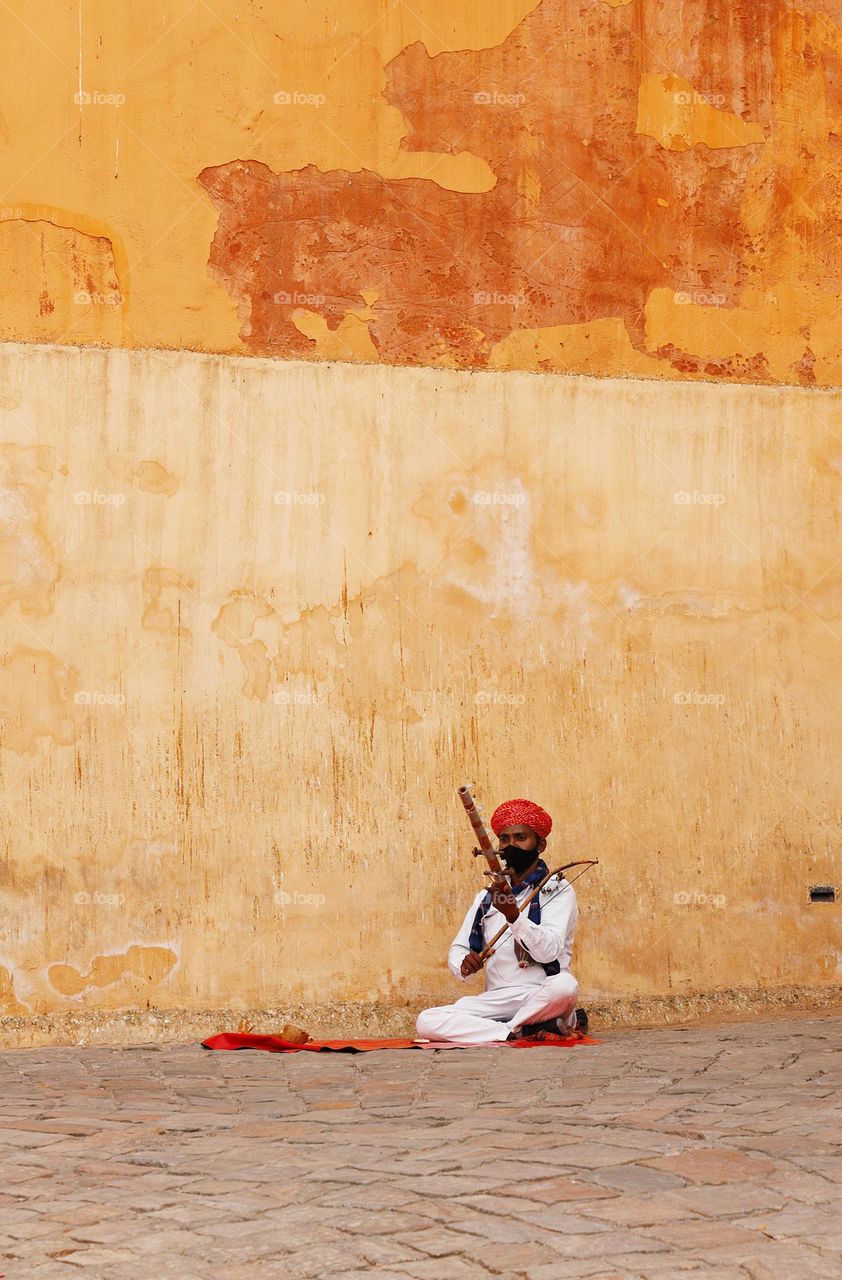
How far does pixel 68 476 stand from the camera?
7.74 metres

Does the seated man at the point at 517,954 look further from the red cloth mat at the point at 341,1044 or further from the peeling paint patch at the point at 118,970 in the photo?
the peeling paint patch at the point at 118,970

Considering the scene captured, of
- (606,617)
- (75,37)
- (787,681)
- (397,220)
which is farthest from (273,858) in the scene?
(75,37)

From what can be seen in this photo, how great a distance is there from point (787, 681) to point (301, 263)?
3.33 metres

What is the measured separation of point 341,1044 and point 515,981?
0.89 meters

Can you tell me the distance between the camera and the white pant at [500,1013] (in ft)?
23.3

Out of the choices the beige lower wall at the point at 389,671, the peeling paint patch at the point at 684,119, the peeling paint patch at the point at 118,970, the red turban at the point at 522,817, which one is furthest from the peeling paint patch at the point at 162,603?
the peeling paint patch at the point at 684,119

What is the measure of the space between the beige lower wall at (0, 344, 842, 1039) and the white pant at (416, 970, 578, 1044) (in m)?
0.53

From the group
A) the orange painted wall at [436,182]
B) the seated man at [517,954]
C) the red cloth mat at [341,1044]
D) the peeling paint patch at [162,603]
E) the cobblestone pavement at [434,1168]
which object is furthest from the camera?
the orange painted wall at [436,182]

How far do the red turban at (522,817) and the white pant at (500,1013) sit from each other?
2.32ft

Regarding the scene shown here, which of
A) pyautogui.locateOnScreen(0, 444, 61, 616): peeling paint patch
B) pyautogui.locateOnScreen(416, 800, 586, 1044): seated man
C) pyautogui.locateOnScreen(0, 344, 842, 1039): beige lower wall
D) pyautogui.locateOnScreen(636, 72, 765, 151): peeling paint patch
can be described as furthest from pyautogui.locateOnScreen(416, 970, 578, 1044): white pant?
pyautogui.locateOnScreen(636, 72, 765, 151): peeling paint patch

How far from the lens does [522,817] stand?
296 inches

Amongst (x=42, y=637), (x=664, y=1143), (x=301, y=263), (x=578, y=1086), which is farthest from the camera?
(x=301, y=263)

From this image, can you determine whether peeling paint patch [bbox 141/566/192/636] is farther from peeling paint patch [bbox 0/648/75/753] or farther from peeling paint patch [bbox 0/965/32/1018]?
peeling paint patch [bbox 0/965/32/1018]

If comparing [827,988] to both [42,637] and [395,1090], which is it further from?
[42,637]
